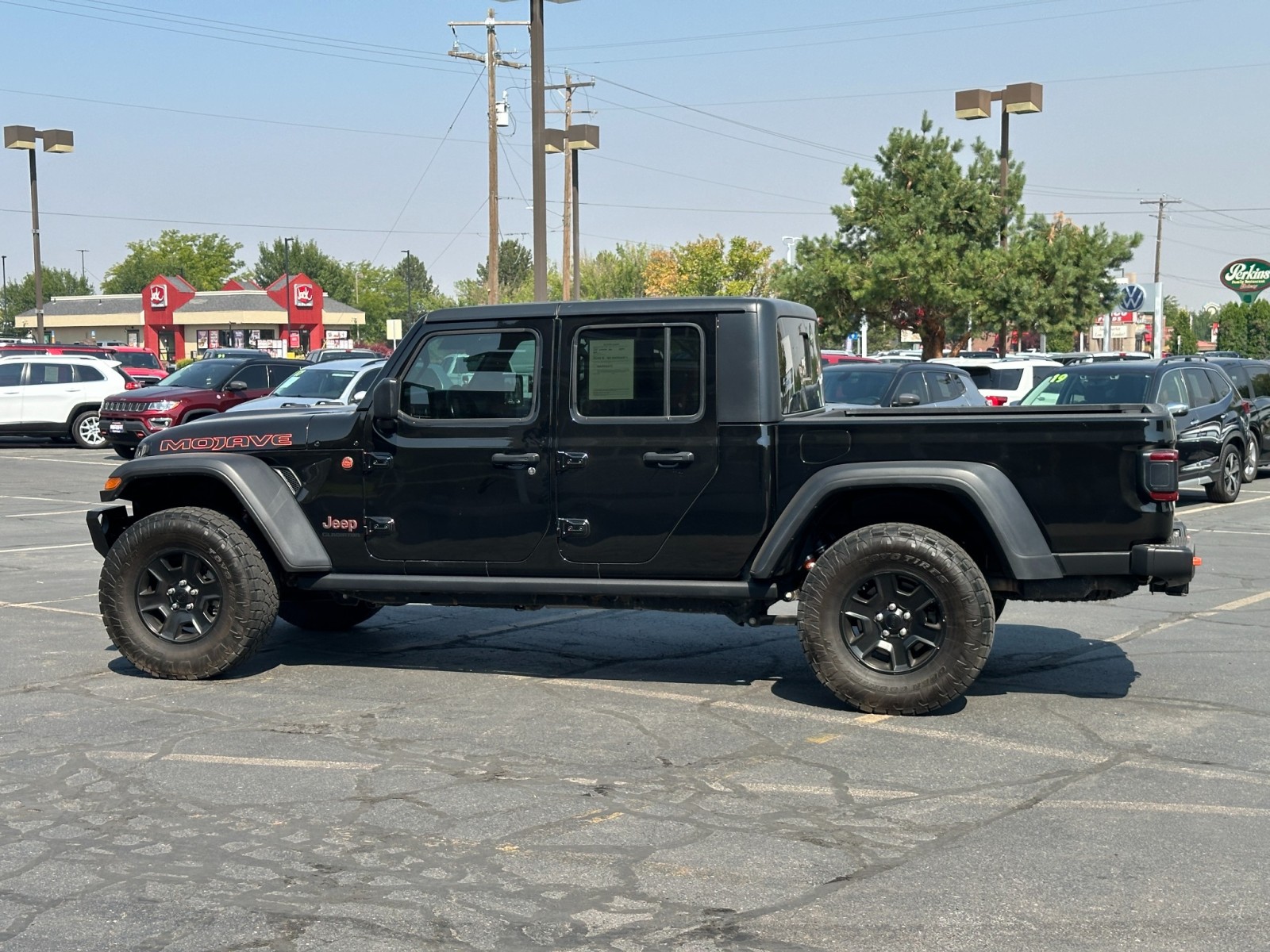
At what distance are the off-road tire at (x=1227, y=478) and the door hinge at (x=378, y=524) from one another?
13.7 m

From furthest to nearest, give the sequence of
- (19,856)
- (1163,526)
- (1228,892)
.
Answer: (1163,526), (19,856), (1228,892)

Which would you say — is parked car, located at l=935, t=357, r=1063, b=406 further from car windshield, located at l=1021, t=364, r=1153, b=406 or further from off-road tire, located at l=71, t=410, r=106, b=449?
off-road tire, located at l=71, t=410, r=106, b=449

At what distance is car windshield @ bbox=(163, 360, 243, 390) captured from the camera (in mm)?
26703

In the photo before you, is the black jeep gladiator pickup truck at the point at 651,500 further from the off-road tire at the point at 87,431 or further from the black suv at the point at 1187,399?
the off-road tire at the point at 87,431

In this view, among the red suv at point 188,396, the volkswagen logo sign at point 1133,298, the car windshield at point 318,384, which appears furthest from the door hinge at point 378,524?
the volkswagen logo sign at point 1133,298

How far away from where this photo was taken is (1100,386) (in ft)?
58.9

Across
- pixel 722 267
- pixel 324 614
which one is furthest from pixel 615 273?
pixel 324 614

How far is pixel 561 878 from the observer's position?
4.89m

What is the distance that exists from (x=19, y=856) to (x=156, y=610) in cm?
303

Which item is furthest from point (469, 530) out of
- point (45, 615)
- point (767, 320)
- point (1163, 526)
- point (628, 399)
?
point (45, 615)

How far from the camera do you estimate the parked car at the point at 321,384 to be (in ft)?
67.9

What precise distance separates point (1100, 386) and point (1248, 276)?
108 feet

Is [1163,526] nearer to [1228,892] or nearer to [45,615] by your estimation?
[1228,892]

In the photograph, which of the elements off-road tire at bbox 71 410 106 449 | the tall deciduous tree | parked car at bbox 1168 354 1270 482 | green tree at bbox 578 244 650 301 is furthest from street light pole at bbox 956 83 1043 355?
green tree at bbox 578 244 650 301
